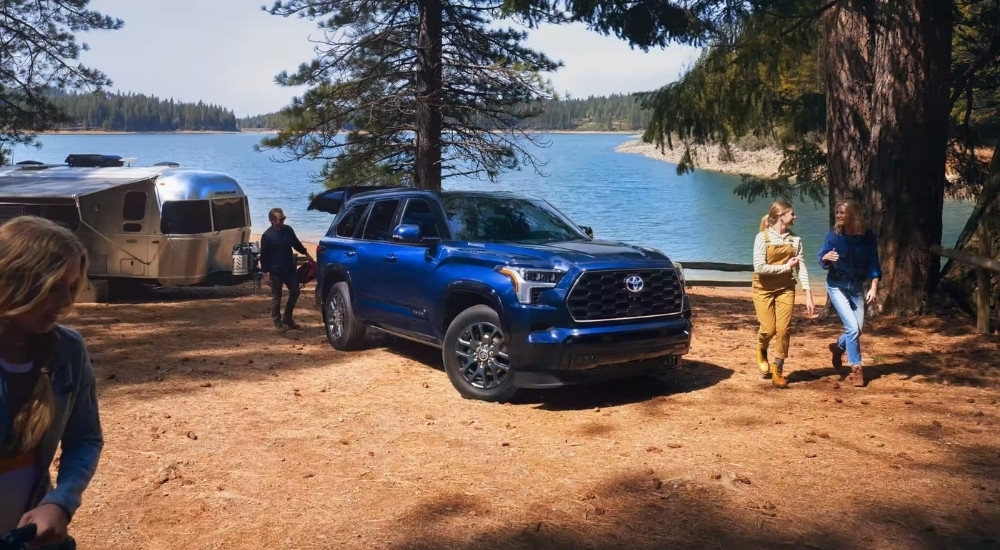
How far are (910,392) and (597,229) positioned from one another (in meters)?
31.8

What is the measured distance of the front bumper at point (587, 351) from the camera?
7379mm

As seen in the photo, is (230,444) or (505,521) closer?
(505,521)

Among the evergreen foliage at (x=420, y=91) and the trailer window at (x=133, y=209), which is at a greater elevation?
the evergreen foliage at (x=420, y=91)

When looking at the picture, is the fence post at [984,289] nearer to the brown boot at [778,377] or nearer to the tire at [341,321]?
the brown boot at [778,377]

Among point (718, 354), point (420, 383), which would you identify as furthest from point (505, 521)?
point (718, 354)

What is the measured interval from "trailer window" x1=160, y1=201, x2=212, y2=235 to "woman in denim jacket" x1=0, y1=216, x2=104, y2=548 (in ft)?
45.2

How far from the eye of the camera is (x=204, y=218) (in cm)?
1603

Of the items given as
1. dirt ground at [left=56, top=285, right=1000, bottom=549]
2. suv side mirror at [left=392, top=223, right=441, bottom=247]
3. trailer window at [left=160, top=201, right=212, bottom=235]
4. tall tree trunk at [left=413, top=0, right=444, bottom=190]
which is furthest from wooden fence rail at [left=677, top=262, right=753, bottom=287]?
suv side mirror at [left=392, top=223, right=441, bottom=247]

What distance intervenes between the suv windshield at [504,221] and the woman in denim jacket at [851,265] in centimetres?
233

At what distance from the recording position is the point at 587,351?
7.41m

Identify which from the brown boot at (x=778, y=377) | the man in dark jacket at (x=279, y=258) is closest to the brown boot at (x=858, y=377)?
the brown boot at (x=778, y=377)

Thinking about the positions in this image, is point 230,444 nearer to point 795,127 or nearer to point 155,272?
point 155,272

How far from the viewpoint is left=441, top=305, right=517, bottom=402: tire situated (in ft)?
25.7

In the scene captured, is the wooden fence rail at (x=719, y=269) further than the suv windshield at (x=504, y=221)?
Yes
